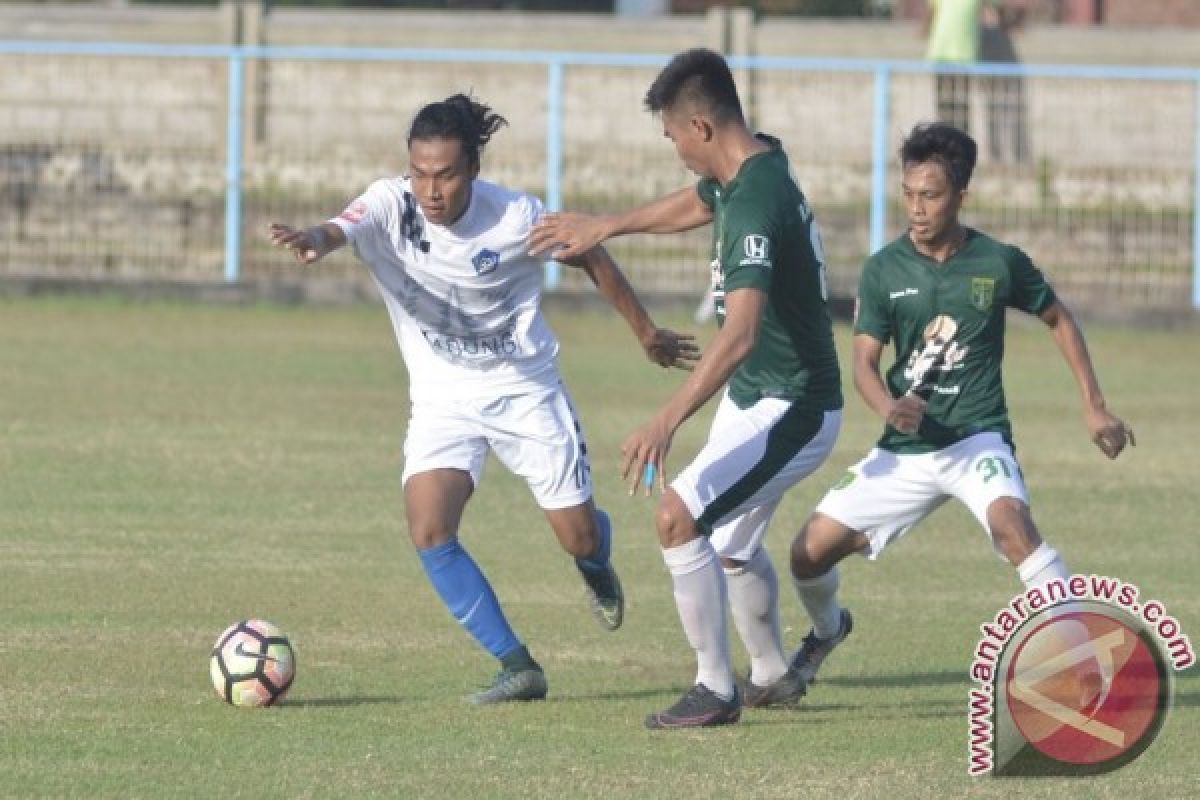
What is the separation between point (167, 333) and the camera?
20.7 metres

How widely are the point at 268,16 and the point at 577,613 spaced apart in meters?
15.8

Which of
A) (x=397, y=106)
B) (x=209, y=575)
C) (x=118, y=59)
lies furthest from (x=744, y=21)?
(x=209, y=575)

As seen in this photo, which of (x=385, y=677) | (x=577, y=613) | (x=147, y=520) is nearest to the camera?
(x=385, y=677)

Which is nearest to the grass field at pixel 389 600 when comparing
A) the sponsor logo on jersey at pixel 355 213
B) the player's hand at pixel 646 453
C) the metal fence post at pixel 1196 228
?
the player's hand at pixel 646 453

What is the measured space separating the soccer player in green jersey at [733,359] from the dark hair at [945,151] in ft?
1.89

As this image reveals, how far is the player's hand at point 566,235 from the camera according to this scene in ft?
26.6

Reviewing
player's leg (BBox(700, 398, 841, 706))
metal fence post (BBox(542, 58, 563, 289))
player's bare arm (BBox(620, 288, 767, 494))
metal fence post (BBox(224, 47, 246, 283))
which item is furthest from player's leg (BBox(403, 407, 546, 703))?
metal fence post (BBox(224, 47, 246, 283))

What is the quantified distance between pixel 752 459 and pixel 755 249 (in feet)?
2.47

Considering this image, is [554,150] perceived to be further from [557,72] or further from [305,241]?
[305,241]

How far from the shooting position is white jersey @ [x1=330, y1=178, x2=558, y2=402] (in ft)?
28.4

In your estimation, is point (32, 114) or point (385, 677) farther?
point (32, 114)

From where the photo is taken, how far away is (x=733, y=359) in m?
7.54

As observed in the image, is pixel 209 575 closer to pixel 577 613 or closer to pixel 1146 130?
pixel 577 613

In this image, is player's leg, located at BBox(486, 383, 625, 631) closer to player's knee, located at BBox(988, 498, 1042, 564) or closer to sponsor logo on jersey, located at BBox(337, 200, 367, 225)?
sponsor logo on jersey, located at BBox(337, 200, 367, 225)
